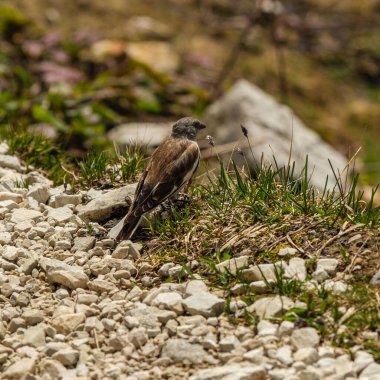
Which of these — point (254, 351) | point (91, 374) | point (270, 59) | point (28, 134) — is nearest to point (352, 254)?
point (254, 351)

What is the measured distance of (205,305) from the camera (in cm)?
423

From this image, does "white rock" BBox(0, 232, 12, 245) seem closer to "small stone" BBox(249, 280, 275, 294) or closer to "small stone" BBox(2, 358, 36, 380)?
"small stone" BBox(2, 358, 36, 380)

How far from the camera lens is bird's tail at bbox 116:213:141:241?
5.13 m

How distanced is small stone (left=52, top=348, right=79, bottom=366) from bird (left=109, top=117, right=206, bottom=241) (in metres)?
1.21

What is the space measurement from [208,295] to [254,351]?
1.67 ft

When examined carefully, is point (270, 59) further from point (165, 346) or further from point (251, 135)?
point (165, 346)

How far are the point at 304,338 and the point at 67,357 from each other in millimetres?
1171

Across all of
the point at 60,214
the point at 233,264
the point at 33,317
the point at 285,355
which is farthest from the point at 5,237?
the point at 285,355

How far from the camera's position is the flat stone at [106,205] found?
216 inches

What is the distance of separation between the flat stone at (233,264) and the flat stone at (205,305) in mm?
286

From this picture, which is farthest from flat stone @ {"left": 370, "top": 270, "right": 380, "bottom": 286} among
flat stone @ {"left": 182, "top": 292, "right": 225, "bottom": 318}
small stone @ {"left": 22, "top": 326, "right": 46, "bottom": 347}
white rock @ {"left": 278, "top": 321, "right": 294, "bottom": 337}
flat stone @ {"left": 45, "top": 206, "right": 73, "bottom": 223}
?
flat stone @ {"left": 45, "top": 206, "right": 73, "bottom": 223}

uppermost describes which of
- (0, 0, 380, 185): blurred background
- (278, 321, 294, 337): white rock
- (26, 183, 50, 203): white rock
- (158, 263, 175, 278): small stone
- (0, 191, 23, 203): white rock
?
(0, 0, 380, 185): blurred background

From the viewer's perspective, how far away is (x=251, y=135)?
383 inches

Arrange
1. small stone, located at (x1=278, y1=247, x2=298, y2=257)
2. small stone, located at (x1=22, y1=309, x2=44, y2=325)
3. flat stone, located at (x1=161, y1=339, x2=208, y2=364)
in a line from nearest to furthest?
flat stone, located at (x1=161, y1=339, x2=208, y2=364), small stone, located at (x1=22, y1=309, x2=44, y2=325), small stone, located at (x1=278, y1=247, x2=298, y2=257)
